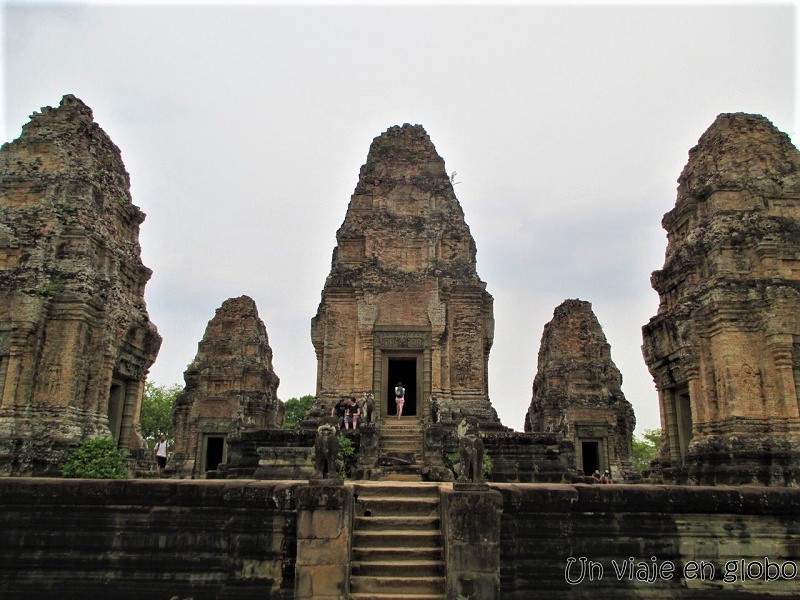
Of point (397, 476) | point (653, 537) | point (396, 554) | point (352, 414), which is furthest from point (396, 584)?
point (352, 414)

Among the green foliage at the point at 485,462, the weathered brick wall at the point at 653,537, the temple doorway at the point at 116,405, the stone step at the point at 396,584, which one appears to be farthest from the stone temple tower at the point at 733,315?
the temple doorway at the point at 116,405

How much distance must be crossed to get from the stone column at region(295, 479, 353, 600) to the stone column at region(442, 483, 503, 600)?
3.66ft

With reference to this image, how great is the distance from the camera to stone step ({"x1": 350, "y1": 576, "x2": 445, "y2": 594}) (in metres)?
6.38

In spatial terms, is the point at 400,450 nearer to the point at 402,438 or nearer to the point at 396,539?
the point at 402,438

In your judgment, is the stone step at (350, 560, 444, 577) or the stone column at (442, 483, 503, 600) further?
the stone step at (350, 560, 444, 577)

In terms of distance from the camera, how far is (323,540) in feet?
20.8

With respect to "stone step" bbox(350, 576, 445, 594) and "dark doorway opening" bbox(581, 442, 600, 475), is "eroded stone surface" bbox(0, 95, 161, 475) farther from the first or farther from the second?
"dark doorway opening" bbox(581, 442, 600, 475)

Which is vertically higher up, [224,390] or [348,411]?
[224,390]

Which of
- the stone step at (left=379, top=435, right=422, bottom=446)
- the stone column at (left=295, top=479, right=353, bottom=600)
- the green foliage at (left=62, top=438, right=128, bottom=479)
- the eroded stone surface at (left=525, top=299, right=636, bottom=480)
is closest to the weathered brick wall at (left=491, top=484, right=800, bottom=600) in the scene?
the stone column at (left=295, top=479, right=353, bottom=600)

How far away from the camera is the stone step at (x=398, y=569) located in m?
6.60

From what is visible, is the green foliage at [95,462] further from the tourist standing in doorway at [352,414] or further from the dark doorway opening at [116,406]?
the tourist standing in doorway at [352,414]

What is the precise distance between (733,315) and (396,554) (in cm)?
1038

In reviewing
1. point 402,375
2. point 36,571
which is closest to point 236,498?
point 36,571

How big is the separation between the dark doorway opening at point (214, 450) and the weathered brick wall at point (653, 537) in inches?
879
